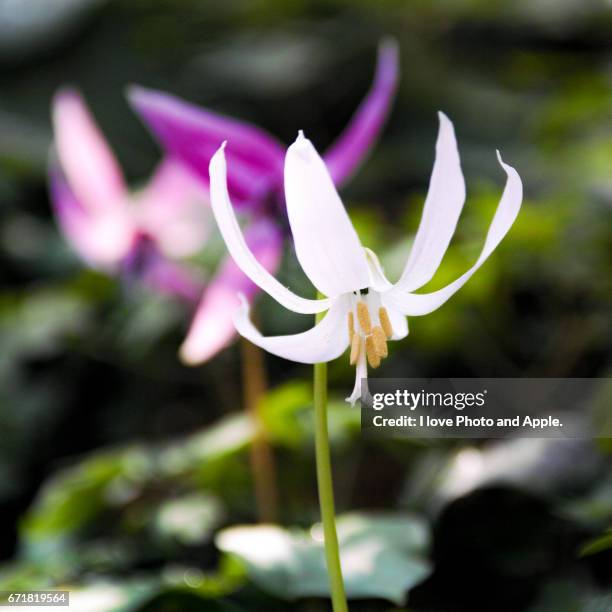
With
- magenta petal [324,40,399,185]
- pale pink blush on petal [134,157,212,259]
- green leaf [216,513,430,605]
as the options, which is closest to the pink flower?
magenta petal [324,40,399,185]

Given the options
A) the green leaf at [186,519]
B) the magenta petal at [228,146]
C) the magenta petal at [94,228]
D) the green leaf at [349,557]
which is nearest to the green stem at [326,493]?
the green leaf at [349,557]

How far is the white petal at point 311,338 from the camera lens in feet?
1.28

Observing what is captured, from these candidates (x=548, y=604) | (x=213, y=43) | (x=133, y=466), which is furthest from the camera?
(x=213, y=43)

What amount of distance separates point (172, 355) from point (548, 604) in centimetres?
99

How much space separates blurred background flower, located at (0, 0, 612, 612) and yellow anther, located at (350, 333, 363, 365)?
20 cm

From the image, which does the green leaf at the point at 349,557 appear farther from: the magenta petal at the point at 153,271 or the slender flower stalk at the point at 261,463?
the magenta petal at the point at 153,271

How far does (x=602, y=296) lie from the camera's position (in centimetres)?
116

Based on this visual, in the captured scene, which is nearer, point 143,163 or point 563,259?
point 563,259

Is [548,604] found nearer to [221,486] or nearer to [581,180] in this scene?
[221,486]

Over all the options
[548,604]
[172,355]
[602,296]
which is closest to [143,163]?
[172,355]

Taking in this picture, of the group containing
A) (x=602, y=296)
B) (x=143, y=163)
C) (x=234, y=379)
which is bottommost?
(x=602, y=296)

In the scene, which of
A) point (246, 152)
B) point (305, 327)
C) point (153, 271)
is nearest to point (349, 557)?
point (246, 152)

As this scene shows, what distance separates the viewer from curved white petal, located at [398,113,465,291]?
1.21 feet

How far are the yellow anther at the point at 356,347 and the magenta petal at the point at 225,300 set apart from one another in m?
0.23
